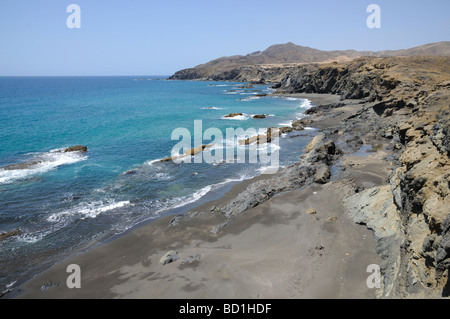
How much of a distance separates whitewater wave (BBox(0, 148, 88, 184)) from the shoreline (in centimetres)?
1621

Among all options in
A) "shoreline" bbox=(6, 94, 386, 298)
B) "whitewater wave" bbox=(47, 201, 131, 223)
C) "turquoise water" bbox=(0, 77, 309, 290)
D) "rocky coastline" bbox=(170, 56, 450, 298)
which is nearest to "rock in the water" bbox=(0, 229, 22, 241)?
"turquoise water" bbox=(0, 77, 309, 290)

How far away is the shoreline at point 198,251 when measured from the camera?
1105cm

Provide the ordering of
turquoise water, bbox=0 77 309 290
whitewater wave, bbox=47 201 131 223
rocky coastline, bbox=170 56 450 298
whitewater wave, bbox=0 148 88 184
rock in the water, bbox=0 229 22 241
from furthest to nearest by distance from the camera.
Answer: whitewater wave, bbox=0 148 88 184 < whitewater wave, bbox=47 201 131 223 < rock in the water, bbox=0 229 22 241 < turquoise water, bbox=0 77 309 290 < rocky coastline, bbox=170 56 450 298

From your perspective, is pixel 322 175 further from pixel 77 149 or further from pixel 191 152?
pixel 77 149

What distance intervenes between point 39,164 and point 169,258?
78.0 ft

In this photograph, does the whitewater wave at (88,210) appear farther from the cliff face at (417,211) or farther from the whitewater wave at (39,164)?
the cliff face at (417,211)

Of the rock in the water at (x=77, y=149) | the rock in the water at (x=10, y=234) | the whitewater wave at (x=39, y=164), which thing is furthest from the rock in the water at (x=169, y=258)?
the rock in the water at (x=77, y=149)

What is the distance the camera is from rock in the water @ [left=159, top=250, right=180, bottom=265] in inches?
518

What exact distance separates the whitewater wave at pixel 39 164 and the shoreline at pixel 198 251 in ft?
53.2

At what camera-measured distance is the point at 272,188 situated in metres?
20.4

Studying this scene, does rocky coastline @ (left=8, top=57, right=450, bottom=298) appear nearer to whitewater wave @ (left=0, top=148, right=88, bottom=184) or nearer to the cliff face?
the cliff face
